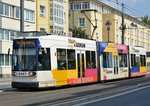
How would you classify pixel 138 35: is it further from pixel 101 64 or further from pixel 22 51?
pixel 22 51

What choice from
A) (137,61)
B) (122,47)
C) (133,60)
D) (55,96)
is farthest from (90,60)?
(137,61)

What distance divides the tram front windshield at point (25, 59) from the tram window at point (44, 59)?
33 cm

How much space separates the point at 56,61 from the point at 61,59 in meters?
0.56

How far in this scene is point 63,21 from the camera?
154 ft

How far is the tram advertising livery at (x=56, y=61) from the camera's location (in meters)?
17.2

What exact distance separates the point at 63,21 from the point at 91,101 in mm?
35381

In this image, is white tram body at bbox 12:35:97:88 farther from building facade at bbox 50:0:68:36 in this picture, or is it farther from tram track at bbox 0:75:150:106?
building facade at bbox 50:0:68:36

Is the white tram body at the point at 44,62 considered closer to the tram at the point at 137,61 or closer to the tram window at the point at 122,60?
the tram window at the point at 122,60

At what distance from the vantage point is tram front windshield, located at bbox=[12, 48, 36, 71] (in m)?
17.1

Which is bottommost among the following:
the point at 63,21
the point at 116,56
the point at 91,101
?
the point at 91,101

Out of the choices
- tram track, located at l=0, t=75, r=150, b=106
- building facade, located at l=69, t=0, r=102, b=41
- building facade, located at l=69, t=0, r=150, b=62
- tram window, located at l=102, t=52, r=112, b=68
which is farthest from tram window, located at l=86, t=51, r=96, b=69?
building facade, located at l=69, t=0, r=102, b=41

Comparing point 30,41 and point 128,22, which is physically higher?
point 128,22

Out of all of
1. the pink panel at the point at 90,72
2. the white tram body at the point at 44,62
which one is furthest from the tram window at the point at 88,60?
the white tram body at the point at 44,62

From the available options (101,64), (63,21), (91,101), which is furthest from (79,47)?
(63,21)
